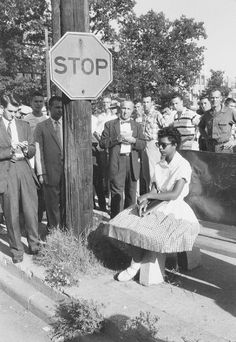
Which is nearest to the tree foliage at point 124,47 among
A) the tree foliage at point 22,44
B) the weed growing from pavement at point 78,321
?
the tree foliage at point 22,44

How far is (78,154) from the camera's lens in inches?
198

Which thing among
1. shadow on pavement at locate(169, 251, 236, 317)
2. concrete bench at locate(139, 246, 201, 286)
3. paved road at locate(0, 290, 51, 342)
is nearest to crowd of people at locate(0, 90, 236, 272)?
concrete bench at locate(139, 246, 201, 286)

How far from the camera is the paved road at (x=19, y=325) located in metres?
3.70

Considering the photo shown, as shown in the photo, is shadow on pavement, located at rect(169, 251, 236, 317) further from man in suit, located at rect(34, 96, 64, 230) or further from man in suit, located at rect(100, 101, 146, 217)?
man in suit, located at rect(34, 96, 64, 230)

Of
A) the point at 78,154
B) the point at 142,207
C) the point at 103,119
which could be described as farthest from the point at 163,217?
the point at 103,119

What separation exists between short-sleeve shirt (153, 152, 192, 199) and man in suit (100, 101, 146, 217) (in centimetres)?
167

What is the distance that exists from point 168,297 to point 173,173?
1134 mm

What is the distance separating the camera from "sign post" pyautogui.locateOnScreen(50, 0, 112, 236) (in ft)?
15.5

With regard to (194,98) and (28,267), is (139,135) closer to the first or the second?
(28,267)

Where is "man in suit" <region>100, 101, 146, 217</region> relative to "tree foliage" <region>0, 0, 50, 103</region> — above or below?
below

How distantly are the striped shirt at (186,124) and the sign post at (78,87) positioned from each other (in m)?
2.55

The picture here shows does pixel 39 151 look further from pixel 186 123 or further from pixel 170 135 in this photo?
pixel 186 123

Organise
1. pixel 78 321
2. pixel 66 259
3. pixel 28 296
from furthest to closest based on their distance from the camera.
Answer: pixel 66 259 → pixel 28 296 → pixel 78 321

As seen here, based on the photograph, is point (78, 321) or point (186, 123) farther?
point (186, 123)
